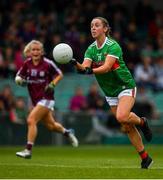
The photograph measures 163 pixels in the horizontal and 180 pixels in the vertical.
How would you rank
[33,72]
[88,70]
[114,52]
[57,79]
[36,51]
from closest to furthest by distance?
[88,70], [114,52], [57,79], [36,51], [33,72]

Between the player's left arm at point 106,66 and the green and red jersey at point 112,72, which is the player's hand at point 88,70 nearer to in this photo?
the player's left arm at point 106,66

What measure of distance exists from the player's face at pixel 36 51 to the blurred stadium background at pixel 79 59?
19.8ft

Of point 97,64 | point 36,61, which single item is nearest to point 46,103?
point 36,61

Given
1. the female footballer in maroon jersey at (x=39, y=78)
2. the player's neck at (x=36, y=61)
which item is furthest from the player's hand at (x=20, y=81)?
the player's neck at (x=36, y=61)

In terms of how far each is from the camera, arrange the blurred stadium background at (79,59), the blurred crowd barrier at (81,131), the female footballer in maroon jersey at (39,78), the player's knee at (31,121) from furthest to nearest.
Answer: the blurred stadium background at (79,59) < the blurred crowd barrier at (81,131) < the female footballer in maroon jersey at (39,78) < the player's knee at (31,121)

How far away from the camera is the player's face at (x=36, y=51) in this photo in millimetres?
18047

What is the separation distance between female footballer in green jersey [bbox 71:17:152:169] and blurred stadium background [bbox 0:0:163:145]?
1011 centimetres

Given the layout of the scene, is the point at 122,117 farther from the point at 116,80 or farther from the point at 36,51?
the point at 36,51

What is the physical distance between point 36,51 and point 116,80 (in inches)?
170

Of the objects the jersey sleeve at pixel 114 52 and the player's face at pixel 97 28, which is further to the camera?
the player's face at pixel 97 28

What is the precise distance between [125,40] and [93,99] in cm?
364

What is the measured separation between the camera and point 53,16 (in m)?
28.6

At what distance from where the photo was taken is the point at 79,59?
26297mm

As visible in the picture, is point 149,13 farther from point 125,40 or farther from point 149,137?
point 149,137
